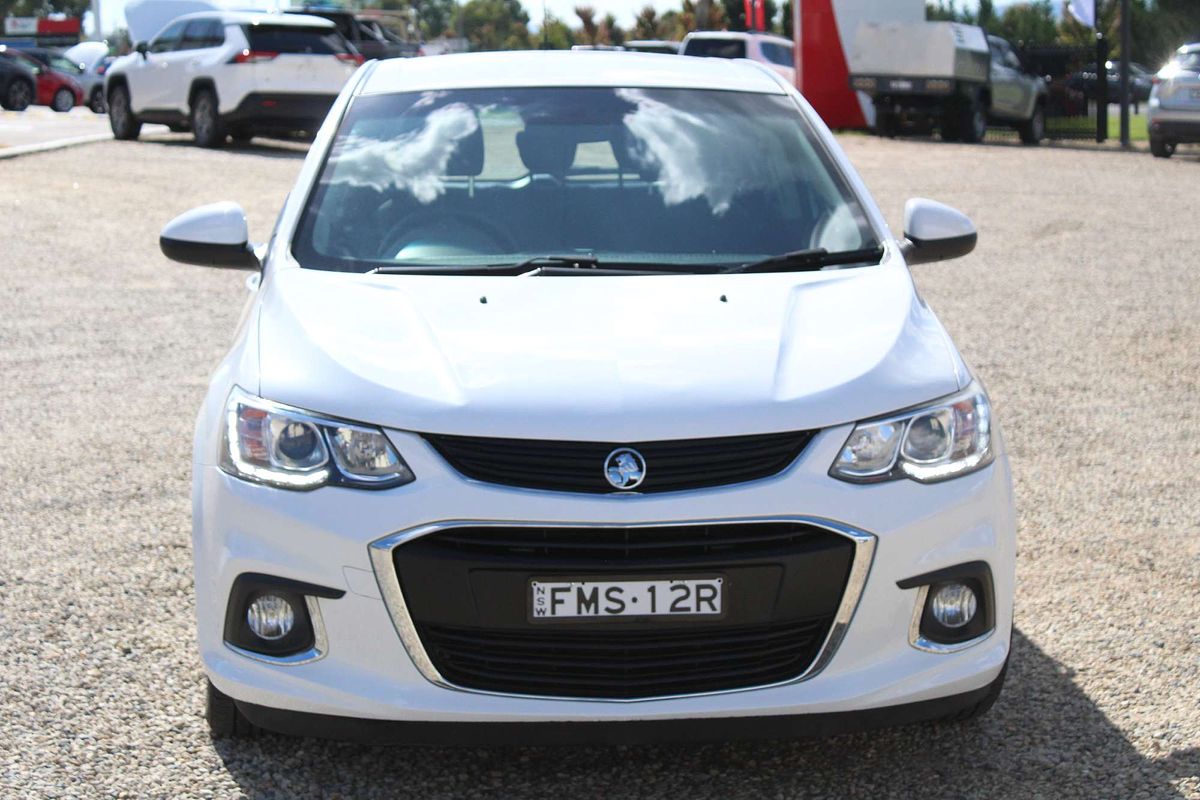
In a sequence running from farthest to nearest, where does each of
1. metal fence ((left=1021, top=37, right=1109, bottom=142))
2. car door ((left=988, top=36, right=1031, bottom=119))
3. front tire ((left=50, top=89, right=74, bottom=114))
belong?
front tire ((left=50, top=89, right=74, bottom=114)) → metal fence ((left=1021, top=37, right=1109, bottom=142)) → car door ((left=988, top=36, right=1031, bottom=119))

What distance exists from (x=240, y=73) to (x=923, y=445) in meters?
17.9

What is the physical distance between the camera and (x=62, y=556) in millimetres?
5047

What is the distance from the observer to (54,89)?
35.3 meters

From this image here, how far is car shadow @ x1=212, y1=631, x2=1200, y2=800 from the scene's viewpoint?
3389 mm

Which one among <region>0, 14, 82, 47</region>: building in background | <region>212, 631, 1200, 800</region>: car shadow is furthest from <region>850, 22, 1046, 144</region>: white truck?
Answer: <region>0, 14, 82, 47</region>: building in background

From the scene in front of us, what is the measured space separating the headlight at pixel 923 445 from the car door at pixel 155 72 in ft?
62.8

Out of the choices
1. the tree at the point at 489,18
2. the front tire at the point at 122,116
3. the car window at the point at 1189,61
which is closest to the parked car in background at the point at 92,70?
the front tire at the point at 122,116

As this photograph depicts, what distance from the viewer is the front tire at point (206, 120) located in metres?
20.4

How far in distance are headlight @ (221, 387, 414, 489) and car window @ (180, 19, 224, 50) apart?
59.2 feet

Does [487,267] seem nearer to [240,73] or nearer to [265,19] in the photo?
[240,73]

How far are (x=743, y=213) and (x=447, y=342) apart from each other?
1.23 metres

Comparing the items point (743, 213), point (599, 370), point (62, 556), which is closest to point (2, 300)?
point (62, 556)

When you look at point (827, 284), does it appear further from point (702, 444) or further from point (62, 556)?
point (62, 556)

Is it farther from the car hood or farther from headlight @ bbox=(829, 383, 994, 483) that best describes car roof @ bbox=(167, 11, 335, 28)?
headlight @ bbox=(829, 383, 994, 483)
